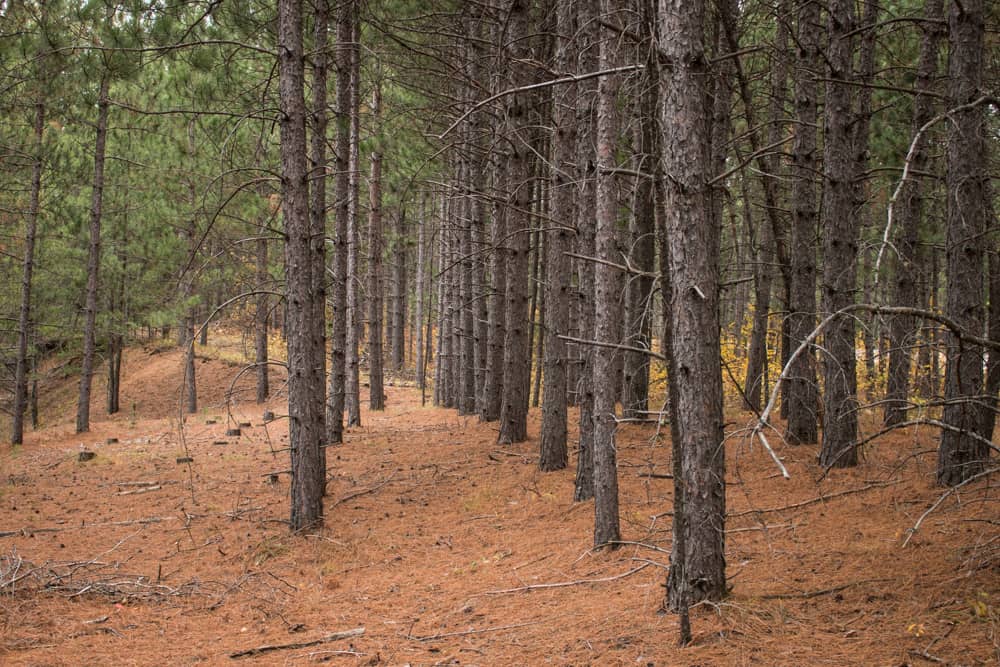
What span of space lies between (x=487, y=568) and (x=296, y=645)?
204 cm

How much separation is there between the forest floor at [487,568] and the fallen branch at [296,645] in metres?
0.03

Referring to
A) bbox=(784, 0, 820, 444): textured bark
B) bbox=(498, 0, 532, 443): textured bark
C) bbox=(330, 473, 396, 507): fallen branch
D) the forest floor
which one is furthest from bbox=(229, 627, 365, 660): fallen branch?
bbox=(784, 0, 820, 444): textured bark

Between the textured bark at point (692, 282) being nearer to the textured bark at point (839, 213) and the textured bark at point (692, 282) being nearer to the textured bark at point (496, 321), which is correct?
the textured bark at point (839, 213)

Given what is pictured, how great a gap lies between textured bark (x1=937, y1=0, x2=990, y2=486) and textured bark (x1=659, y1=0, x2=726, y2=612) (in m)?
3.14

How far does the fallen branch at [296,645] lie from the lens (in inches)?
206

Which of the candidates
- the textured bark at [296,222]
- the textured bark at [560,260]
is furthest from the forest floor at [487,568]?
the textured bark at [560,260]

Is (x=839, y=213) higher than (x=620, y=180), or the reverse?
(x=620, y=180)

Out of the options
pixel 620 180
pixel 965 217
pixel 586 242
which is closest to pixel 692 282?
pixel 586 242

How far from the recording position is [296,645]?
5.32 meters

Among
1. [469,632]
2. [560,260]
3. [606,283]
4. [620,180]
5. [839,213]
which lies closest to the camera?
[469,632]

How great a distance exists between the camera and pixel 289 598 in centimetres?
654

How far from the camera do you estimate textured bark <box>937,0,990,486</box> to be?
6.11 m

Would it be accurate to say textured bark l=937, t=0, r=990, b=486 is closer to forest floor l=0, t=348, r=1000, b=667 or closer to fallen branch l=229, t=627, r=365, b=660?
forest floor l=0, t=348, r=1000, b=667

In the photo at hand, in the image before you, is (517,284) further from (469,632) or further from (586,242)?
(469,632)
